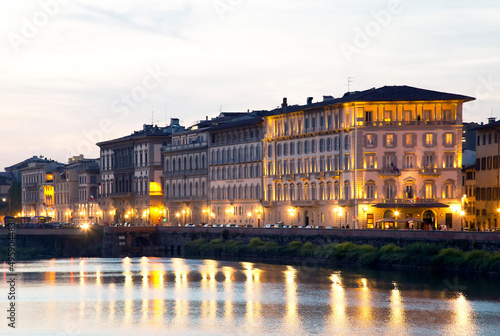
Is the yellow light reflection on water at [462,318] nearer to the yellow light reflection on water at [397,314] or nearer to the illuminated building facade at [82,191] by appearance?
the yellow light reflection on water at [397,314]

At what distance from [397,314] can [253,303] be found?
961 centimetres

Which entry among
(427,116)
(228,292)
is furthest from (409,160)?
(228,292)

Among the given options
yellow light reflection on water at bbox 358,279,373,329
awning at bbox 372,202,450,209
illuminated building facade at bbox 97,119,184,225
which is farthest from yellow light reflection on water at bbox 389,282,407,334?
illuminated building facade at bbox 97,119,184,225

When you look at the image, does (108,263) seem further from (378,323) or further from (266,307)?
(378,323)

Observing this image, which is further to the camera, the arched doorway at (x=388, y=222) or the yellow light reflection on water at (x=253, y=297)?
the arched doorway at (x=388, y=222)

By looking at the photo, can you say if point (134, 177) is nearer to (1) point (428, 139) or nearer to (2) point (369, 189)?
(2) point (369, 189)

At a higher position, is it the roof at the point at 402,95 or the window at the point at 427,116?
the roof at the point at 402,95

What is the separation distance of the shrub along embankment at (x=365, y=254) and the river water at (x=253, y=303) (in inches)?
84.9

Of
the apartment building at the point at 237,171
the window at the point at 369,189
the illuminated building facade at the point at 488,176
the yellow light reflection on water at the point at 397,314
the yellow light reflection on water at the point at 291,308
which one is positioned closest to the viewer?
the yellow light reflection on water at the point at 291,308

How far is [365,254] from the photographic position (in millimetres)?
95000

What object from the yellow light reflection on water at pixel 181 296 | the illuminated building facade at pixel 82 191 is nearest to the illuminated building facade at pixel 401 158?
the yellow light reflection on water at pixel 181 296

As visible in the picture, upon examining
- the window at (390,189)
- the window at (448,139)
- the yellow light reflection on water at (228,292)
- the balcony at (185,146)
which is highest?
the balcony at (185,146)

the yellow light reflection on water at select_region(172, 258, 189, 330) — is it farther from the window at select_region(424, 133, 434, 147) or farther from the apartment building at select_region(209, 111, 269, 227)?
the apartment building at select_region(209, 111, 269, 227)

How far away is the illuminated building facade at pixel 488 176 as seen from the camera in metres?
113
